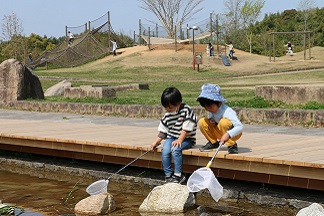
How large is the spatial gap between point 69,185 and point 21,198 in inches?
31.1

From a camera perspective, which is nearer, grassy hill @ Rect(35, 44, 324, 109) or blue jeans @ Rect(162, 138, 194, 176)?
blue jeans @ Rect(162, 138, 194, 176)

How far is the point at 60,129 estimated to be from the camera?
9.36 m

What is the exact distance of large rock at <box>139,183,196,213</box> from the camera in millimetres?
5980

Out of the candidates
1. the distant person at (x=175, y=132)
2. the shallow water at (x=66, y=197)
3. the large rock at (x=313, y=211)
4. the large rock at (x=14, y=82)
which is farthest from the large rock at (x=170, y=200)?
the large rock at (x=14, y=82)

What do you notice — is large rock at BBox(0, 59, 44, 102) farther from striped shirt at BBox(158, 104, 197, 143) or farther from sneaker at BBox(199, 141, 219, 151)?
sneaker at BBox(199, 141, 219, 151)

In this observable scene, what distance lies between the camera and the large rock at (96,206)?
20.2 feet

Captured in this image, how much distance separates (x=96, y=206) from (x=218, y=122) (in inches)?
57.2

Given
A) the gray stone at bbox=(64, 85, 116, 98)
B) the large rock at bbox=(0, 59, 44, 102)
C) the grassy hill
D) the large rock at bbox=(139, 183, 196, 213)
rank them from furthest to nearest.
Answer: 1. the grassy hill
2. the large rock at bbox=(0, 59, 44, 102)
3. the gray stone at bbox=(64, 85, 116, 98)
4. the large rock at bbox=(139, 183, 196, 213)

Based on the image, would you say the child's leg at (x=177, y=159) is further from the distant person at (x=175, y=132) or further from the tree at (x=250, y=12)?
the tree at (x=250, y=12)

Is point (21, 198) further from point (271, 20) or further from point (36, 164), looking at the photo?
point (271, 20)

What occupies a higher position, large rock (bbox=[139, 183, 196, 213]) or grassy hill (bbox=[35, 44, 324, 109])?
grassy hill (bbox=[35, 44, 324, 109])

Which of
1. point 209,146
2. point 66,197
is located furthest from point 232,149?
point 66,197

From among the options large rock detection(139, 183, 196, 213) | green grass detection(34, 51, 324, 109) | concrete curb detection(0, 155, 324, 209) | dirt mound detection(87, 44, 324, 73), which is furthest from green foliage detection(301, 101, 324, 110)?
dirt mound detection(87, 44, 324, 73)

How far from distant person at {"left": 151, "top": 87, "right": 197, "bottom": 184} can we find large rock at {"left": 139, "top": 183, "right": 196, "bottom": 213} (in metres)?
0.46
